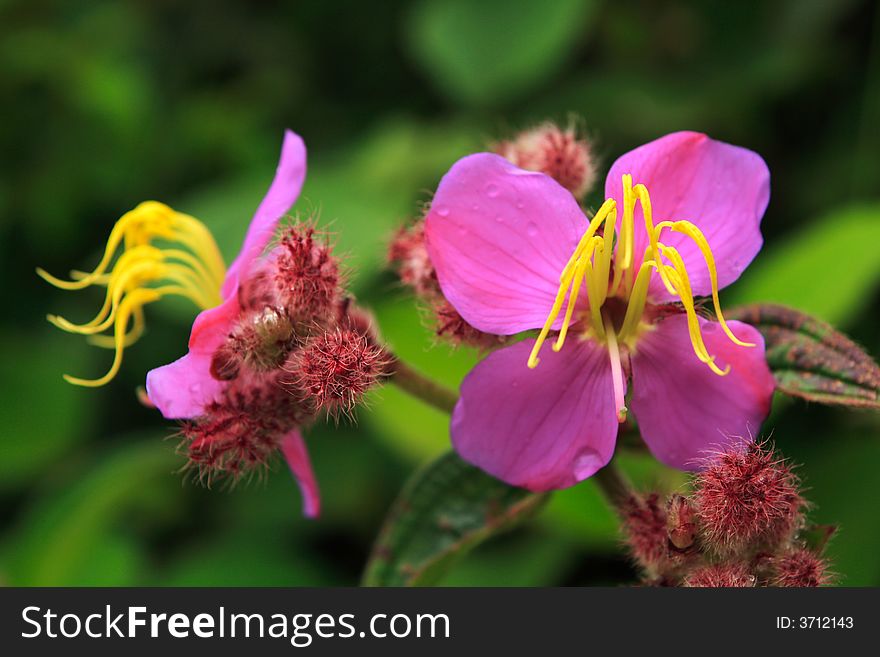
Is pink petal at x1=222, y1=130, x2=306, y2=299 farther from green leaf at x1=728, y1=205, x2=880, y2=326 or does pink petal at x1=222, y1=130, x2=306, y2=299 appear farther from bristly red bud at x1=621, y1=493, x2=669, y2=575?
green leaf at x1=728, y1=205, x2=880, y2=326

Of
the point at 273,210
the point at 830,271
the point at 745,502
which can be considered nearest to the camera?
the point at 745,502

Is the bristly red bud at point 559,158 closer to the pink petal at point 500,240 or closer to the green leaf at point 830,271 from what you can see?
the pink petal at point 500,240

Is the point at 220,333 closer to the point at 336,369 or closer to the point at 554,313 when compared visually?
the point at 336,369

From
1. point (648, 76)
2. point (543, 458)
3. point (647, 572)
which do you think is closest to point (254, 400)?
point (543, 458)

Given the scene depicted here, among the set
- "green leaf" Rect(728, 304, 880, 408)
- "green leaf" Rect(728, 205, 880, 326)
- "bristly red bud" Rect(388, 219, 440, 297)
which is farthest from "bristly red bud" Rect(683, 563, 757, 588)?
"green leaf" Rect(728, 205, 880, 326)

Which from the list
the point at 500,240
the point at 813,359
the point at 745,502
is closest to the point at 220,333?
the point at 500,240

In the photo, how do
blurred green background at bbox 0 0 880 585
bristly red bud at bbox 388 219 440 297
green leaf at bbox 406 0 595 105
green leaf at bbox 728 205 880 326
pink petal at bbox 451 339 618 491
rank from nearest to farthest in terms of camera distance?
pink petal at bbox 451 339 618 491 < bristly red bud at bbox 388 219 440 297 < green leaf at bbox 728 205 880 326 < blurred green background at bbox 0 0 880 585 < green leaf at bbox 406 0 595 105

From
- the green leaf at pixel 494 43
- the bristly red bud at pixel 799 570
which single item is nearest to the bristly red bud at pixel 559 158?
the bristly red bud at pixel 799 570
